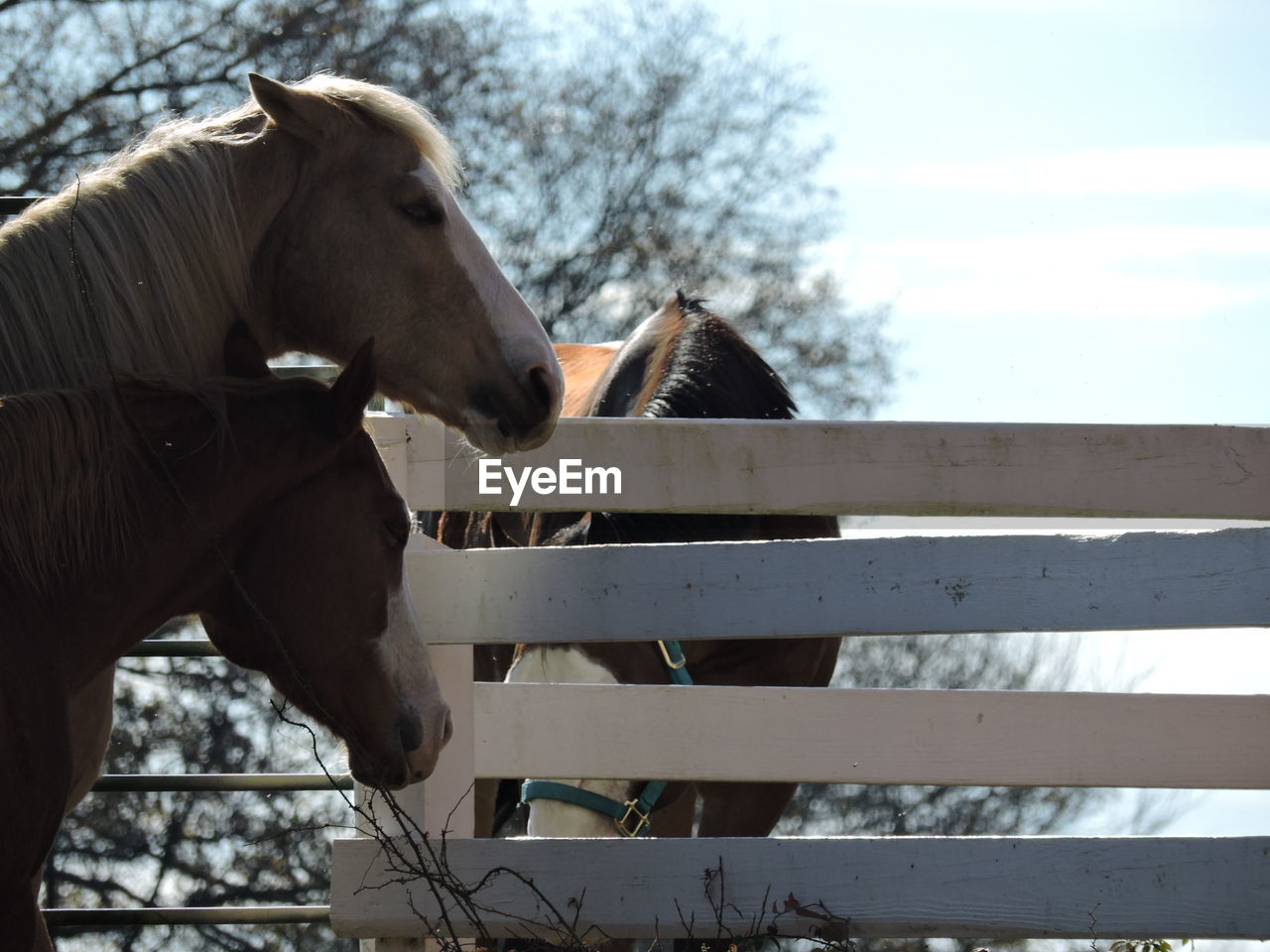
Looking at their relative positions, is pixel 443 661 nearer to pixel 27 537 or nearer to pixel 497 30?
pixel 27 537

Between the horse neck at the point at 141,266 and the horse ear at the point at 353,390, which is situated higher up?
the horse neck at the point at 141,266

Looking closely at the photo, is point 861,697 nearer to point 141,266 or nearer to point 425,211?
point 425,211

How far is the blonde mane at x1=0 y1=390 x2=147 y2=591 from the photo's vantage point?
2.11 m

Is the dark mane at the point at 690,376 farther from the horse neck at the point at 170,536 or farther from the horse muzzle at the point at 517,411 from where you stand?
the horse neck at the point at 170,536

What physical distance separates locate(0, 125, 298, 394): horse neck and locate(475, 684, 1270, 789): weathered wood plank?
0.98 metres

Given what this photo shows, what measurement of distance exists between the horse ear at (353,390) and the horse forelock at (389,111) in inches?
23.4

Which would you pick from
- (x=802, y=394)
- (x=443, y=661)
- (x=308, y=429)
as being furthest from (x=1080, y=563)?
(x=802, y=394)

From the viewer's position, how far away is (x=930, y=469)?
9.34 feet

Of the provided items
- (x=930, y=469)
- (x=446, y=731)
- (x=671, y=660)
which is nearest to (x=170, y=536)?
(x=446, y=731)

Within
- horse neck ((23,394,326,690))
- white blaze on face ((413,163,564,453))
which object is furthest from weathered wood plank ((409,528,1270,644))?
horse neck ((23,394,326,690))

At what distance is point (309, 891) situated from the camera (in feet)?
24.3

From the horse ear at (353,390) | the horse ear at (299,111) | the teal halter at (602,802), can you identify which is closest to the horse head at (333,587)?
the horse ear at (353,390)

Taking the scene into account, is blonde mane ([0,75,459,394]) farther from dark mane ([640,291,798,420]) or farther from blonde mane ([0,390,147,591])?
dark mane ([640,291,798,420])

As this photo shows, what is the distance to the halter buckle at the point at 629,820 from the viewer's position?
3273 millimetres
